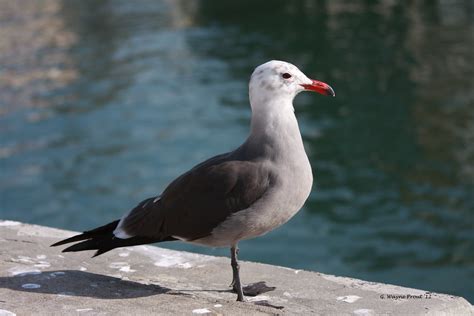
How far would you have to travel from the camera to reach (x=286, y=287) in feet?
15.5

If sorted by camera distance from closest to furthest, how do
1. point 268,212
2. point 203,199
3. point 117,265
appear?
1. point 268,212
2. point 203,199
3. point 117,265

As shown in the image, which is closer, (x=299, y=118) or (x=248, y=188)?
(x=248, y=188)

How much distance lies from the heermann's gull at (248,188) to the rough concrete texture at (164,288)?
0.26 m

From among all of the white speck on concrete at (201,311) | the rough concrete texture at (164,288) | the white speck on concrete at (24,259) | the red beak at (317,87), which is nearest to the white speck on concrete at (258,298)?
the rough concrete texture at (164,288)

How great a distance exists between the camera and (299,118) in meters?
18.6

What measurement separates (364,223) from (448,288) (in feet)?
6.69

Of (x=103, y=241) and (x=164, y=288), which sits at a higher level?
(x=103, y=241)

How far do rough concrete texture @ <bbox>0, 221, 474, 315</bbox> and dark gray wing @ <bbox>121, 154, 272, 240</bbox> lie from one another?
386 millimetres

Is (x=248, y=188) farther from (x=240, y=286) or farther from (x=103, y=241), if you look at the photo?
(x=103, y=241)

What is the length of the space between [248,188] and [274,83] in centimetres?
58

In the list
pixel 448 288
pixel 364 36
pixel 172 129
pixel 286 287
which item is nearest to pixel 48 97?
pixel 172 129

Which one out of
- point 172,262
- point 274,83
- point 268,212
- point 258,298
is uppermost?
point 274,83

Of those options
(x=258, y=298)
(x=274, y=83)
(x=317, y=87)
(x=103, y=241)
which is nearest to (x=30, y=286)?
(x=103, y=241)

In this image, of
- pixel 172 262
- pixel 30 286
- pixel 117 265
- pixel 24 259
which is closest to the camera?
pixel 30 286
